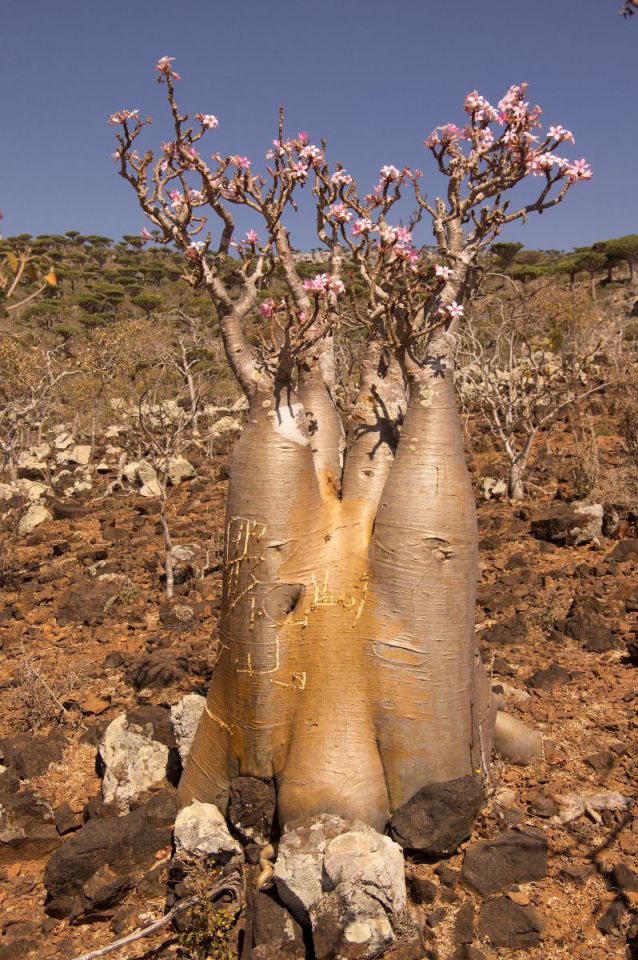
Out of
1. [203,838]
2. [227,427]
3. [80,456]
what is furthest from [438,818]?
[227,427]

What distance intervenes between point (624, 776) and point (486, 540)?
3.93m

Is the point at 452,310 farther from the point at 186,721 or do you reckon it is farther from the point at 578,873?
the point at 186,721

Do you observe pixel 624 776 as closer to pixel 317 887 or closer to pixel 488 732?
pixel 488 732

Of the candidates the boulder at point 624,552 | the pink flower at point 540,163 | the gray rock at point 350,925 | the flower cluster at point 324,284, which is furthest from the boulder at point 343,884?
the boulder at point 624,552

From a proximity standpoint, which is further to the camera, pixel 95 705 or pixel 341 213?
pixel 95 705

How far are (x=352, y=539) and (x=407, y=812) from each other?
3.71ft

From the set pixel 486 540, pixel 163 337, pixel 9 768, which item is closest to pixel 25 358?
pixel 163 337

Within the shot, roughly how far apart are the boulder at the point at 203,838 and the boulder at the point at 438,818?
0.67 m

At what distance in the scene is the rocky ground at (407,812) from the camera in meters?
2.48

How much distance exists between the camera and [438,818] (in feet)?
9.04

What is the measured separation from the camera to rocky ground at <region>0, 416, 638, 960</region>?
2.48 metres

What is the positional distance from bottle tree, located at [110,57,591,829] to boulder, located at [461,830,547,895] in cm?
30

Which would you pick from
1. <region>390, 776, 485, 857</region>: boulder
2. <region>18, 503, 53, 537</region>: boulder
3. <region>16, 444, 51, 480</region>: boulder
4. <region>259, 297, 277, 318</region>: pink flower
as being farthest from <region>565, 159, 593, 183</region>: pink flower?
<region>16, 444, 51, 480</region>: boulder

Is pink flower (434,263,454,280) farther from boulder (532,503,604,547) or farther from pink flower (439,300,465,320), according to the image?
boulder (532,503,604,547)
